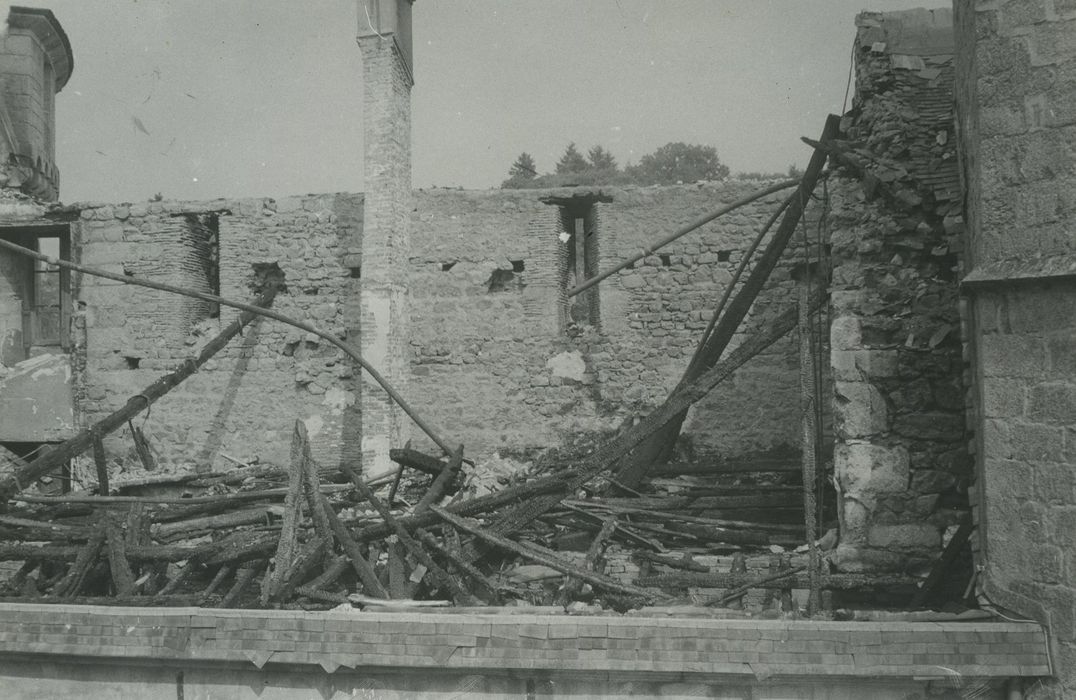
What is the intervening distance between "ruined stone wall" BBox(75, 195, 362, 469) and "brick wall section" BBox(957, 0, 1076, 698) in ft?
30.1

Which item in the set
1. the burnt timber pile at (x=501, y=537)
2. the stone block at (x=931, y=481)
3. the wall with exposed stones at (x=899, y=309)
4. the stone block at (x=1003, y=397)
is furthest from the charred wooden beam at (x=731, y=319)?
the stone block at (x=1003, y=397)

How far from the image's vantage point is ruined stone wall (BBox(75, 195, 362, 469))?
11.7 meters

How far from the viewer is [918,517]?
558 cm

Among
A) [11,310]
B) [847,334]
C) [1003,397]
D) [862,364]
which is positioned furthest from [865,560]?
[11,310]

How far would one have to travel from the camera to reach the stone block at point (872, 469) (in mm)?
5621

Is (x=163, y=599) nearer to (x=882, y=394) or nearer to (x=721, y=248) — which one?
(x=882, y=394)

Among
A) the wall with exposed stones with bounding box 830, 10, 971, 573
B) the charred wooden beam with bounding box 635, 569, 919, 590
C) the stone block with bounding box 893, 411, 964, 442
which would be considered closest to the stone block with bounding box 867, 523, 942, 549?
the wall with exposed stones with bounding box 830, 10, 971, 573

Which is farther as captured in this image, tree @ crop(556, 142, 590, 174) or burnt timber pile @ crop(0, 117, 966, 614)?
tree @ crop(556, 142, 590, 174)

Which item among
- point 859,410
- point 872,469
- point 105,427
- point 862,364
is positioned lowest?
point 872,469

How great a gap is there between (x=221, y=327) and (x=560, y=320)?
204 inches

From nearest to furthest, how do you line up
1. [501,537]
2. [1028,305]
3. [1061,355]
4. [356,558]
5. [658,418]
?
[1061,355]
[1028,305]
[356,558]
[501,537]
[658,418]

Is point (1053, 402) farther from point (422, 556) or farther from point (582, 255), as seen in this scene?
point (582, 255)

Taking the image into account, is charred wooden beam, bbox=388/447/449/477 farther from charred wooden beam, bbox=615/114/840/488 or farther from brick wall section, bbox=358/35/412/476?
brick wall section, bbox=358/35/412/476

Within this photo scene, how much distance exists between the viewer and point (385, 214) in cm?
1068
